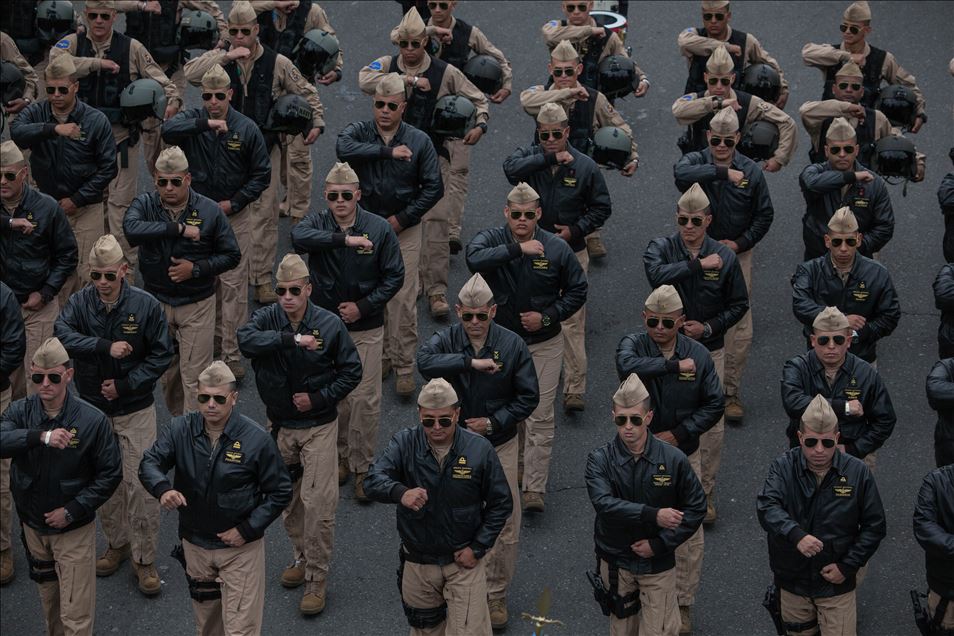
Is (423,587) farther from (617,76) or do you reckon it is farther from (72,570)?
(617,76)

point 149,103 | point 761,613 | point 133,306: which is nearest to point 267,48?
point 149,103

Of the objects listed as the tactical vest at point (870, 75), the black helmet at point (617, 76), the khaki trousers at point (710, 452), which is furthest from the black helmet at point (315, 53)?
the khaki trousers at point (710, 452)

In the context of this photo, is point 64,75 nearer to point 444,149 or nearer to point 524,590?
point 444,149

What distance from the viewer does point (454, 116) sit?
17109mm

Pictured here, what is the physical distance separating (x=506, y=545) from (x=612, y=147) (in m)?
4.38

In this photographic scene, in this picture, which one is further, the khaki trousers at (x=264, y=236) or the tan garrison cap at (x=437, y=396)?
the khaki trousers at (x=264, y=236)

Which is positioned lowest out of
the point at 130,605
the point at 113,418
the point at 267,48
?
the point at 130,605

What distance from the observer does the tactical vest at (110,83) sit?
691 inches

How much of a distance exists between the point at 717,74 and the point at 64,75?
18.4 feet

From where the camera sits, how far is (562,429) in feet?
53.1

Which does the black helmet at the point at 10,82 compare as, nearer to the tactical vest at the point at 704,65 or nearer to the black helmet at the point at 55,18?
the black helmet at the point at 55,18

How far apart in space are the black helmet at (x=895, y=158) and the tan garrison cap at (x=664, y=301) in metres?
3.87

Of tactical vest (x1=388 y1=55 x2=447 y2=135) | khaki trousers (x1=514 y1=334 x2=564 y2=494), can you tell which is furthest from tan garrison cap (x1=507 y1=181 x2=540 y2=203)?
tactical vest (x1=388 y1=55 x2=447 y2=135)

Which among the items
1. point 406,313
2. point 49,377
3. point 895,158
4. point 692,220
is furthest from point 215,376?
point 895,158
